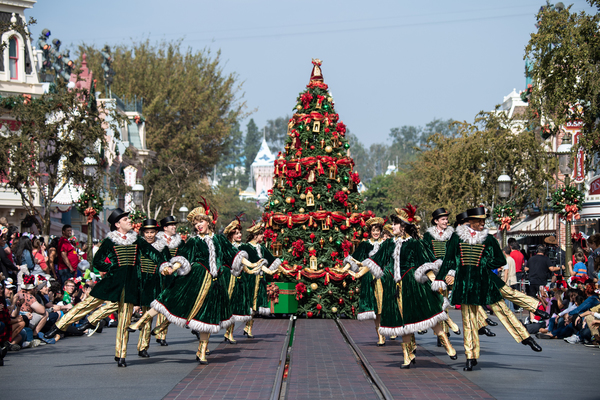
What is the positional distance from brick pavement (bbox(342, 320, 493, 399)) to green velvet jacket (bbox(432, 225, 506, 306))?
0.98 metres

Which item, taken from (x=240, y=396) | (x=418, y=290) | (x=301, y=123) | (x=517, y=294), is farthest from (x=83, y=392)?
(x=301, y=123)

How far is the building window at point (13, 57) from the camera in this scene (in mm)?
34281

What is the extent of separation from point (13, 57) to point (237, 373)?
1065 inches

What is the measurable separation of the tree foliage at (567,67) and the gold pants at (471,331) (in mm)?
9467

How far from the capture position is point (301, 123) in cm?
2094

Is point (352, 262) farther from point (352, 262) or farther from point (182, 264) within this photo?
point (182, 264)

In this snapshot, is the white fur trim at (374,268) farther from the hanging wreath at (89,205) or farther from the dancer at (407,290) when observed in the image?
the hanging wreath at (89,205)

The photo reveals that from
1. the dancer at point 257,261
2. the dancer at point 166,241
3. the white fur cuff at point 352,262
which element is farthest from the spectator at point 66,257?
the white fur cuff at point 352,262

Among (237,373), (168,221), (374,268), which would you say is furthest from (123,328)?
(374,268)

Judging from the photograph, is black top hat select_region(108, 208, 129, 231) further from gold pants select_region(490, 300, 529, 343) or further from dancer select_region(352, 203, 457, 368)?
gold pants select_region(490, 300, 529, 343)

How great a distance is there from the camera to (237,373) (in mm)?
10680

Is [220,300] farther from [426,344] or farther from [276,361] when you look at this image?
[426,344]

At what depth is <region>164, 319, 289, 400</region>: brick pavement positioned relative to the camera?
9.05m

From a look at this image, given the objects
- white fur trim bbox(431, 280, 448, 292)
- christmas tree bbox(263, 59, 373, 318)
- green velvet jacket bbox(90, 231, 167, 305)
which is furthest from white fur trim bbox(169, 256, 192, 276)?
christmas tree bbox(263, 59, 373, 318)
